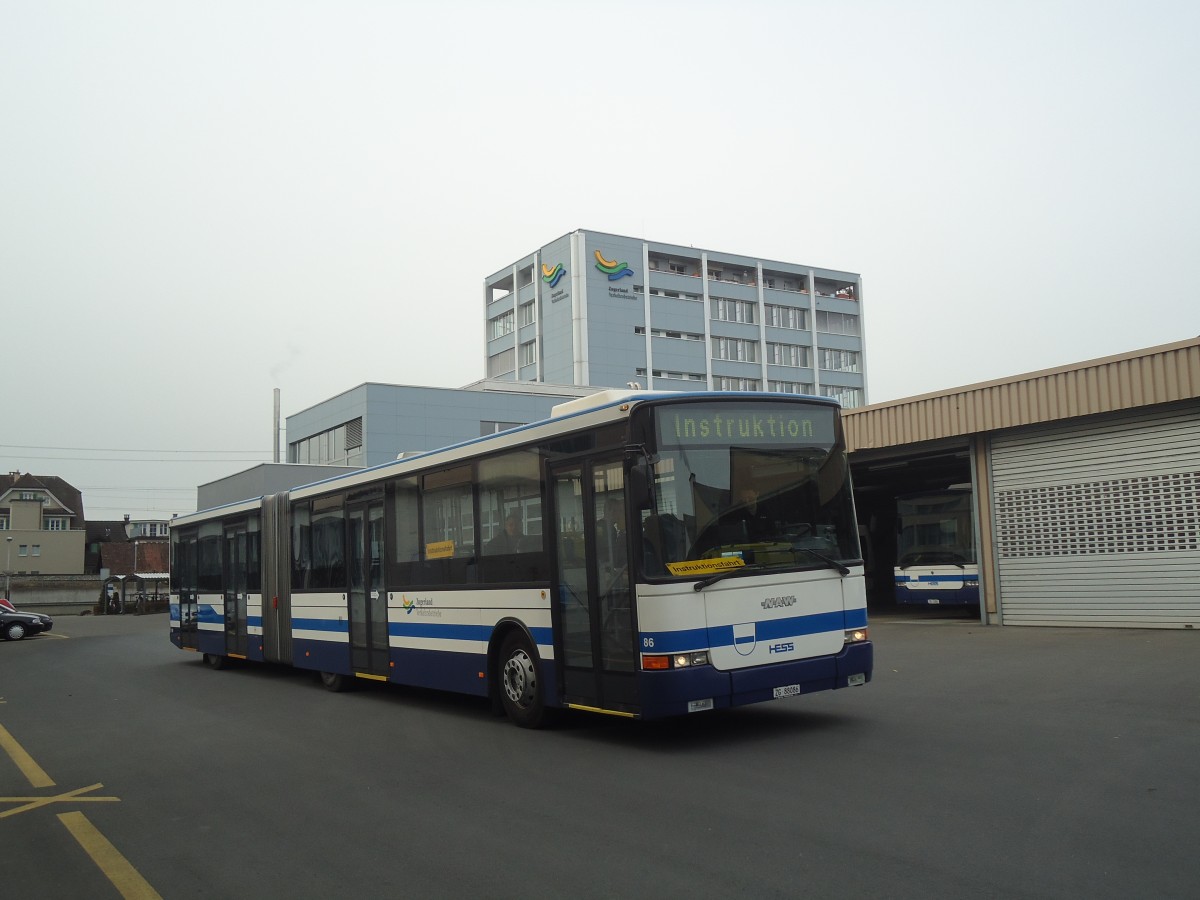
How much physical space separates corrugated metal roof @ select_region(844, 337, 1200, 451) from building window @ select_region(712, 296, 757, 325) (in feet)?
201

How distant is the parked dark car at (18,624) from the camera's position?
37.0m

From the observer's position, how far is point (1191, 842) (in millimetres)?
5688

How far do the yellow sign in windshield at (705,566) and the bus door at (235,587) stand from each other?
1194cm

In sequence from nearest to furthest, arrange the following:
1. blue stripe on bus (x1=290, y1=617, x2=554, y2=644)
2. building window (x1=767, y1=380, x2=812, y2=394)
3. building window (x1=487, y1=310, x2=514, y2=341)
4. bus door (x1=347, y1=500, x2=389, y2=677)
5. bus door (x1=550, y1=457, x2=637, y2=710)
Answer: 1. bus door (x1=550, y1=457, x2=637, y2=710)
2. blue stripe on bus (x1=290, y1=617, x2=554, y2=644)
3. bus door (x1=347, y1=500, x2=389, y2=677)
4. building window (x1=487, y1=310, x2=514, y2=341)
5. building window (x1=767, y1=380, x2=812, y2=394)

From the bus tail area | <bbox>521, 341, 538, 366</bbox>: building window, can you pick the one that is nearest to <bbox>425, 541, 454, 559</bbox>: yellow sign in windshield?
the bus tail area

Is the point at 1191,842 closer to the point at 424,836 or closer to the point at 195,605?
the point at 424,836

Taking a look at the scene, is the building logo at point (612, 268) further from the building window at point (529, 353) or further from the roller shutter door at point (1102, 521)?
the roller shutter door at point (1102, 521)

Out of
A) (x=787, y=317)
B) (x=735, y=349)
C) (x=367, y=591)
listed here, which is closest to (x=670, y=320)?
(x=735, y=349)

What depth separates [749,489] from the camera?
9.38 metres

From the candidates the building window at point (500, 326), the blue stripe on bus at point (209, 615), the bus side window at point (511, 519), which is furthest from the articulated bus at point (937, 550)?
the building window at point (500, 326)

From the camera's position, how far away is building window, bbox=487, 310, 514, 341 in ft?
278

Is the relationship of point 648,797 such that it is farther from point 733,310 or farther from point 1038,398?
point 733,310

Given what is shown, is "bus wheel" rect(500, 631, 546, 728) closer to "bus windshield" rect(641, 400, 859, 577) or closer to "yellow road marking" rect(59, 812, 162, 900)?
"bus windshield" rect(641, 400, 859, 577)

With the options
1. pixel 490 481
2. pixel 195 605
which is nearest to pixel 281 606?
pixel 195 605
